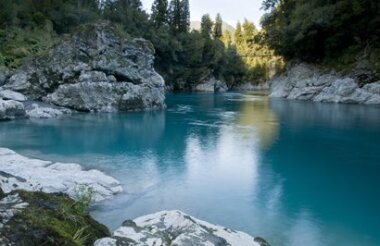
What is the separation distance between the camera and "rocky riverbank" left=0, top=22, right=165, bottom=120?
31.8 meters

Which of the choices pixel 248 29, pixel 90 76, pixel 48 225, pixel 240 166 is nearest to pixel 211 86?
pixel 248 29

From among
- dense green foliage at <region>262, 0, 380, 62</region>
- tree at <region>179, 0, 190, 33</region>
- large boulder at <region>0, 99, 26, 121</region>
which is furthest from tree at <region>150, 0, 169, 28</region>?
large boulder at <region>0, 99, 26, 121</region>

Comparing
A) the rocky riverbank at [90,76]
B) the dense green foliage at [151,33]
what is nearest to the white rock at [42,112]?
the rocky riverbank at [90,76]

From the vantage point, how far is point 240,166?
49.1ft

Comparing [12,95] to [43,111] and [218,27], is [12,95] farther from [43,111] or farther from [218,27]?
[218,27]

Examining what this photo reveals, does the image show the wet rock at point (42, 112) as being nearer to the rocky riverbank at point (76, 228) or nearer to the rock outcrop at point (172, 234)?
the rocky riverbank at point (76, 228)

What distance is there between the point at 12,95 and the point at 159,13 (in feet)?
161

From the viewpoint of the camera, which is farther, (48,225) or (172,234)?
(172,234)

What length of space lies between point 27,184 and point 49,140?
34.6 feet

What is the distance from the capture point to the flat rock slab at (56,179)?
989 centimetres

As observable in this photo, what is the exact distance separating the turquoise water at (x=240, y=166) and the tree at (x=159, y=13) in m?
48.1

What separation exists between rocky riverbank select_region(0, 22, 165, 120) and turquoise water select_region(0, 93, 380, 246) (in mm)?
4141

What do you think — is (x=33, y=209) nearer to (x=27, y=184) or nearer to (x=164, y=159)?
(x=27, y=184)

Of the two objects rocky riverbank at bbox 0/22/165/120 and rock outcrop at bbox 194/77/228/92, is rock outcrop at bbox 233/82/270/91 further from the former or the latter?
rocky riverbank at bbox 0/22/165/120
